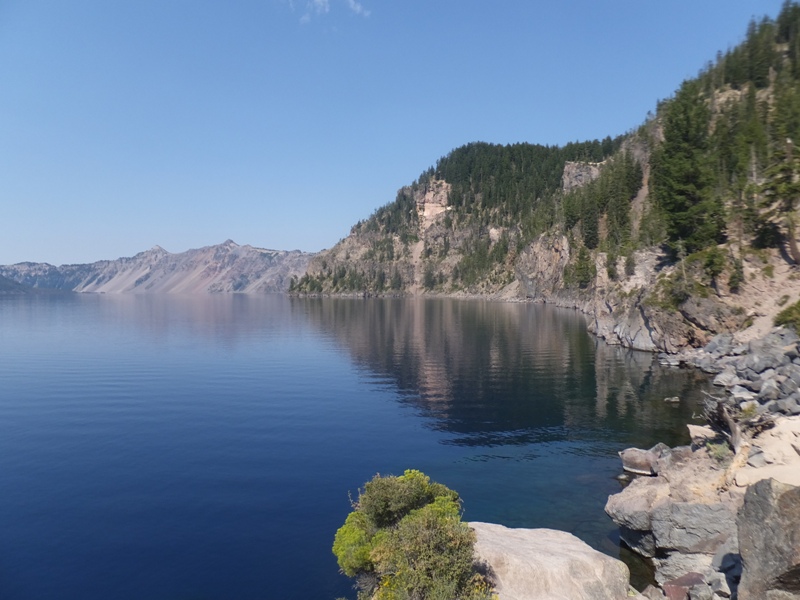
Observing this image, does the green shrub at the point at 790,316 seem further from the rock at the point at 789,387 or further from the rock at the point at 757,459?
the rock at the point at 757,459

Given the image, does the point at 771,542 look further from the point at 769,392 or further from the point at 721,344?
the point at 721,344

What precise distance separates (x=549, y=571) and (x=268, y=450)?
28.1 meters

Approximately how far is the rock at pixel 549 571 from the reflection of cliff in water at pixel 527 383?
75.9 ft

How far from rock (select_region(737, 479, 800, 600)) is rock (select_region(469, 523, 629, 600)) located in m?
5.23

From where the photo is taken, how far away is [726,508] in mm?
Result: 24984

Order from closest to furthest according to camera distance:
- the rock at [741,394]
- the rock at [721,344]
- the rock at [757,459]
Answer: the rock at [757,459] < the rock at [741,394] < the rock at [721,344]

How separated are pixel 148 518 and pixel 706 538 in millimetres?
30420

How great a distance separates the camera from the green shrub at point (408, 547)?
18344 millimetres

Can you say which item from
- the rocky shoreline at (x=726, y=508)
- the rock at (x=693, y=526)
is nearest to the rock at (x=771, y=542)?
the rocky shoreline at (x=726, y=508)

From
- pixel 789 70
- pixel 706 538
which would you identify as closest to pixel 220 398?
pixel 706 538

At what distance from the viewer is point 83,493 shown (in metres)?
34.1

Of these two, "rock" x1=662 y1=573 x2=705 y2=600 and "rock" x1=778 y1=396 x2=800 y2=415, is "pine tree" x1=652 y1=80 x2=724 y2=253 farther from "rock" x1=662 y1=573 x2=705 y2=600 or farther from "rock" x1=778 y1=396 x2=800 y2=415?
"rock" x1=662 y1=573 x2=705 y2=600

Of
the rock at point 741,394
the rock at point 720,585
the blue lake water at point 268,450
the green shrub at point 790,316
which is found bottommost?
the blue lake water at point 268,450

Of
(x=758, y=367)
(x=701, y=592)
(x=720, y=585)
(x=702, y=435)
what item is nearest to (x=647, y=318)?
(x=758, y=367)
